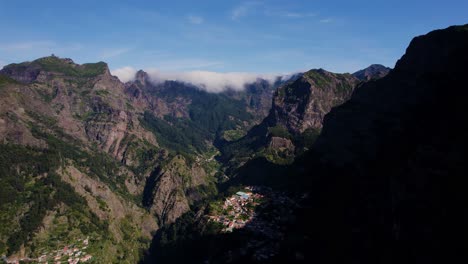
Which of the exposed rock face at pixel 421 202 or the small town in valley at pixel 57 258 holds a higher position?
the exposed rock face at pixel 421 202

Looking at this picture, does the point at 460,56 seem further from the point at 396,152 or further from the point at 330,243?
the point at 330,243

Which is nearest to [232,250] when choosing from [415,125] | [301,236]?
[301,236]

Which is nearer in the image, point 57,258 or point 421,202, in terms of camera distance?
point 421,202

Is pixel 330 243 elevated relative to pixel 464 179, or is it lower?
lower

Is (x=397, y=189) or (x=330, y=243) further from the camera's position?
(x=330, y=243)

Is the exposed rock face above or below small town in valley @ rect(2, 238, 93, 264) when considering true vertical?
above

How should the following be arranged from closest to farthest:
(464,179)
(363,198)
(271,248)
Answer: (464,179)
(271,248)
(363,198)

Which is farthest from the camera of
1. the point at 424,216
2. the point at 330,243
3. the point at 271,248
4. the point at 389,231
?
the point at 271,248

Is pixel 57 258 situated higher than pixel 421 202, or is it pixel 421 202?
pixel 421 202

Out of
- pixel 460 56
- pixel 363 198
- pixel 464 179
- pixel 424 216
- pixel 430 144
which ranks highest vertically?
pixel 460 56

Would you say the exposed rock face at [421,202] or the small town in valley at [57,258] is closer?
the exposed rock face at [421,202]

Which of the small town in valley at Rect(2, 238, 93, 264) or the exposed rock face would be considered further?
the small town in valley at Rect(2, 238, 93, 264)
